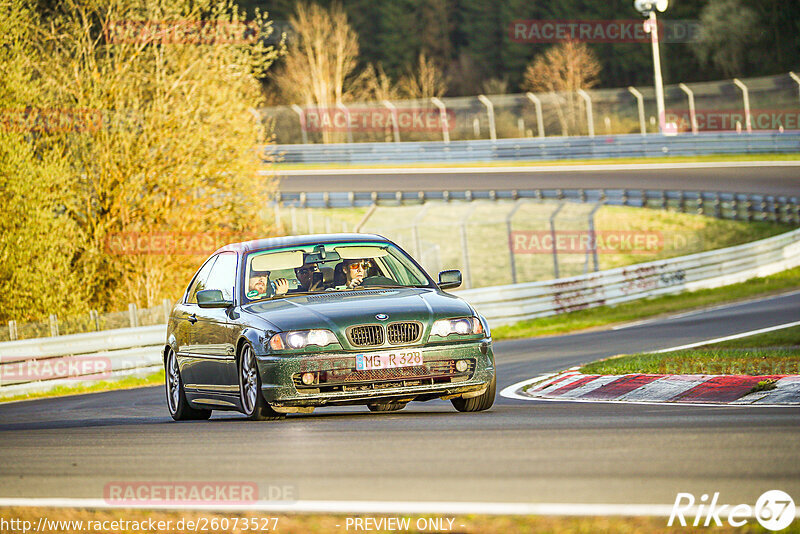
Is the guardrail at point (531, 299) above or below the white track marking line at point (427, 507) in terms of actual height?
below

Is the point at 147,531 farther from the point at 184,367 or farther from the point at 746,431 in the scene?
the point at 184,367

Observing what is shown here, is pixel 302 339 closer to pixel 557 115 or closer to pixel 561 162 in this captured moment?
pixel 561 162

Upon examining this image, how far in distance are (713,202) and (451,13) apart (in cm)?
7000

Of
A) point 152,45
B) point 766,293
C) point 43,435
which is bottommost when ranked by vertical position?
point 766,293

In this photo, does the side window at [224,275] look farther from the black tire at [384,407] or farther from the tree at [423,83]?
the tree at [423,83]

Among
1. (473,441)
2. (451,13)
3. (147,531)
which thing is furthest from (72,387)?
(451,13)

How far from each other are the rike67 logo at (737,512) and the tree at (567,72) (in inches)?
2550

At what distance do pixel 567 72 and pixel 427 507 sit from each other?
257 feet

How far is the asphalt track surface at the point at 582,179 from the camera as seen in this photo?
4188 centimetres

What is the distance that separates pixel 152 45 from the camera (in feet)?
89.4

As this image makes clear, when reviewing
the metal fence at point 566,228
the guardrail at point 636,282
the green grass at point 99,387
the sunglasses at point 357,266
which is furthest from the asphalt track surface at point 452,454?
the metal fence at point 566,228

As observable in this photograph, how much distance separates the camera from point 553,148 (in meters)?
54.4

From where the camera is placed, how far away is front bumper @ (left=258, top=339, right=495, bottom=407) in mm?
9477

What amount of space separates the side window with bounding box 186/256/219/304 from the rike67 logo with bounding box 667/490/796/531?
7127mm
